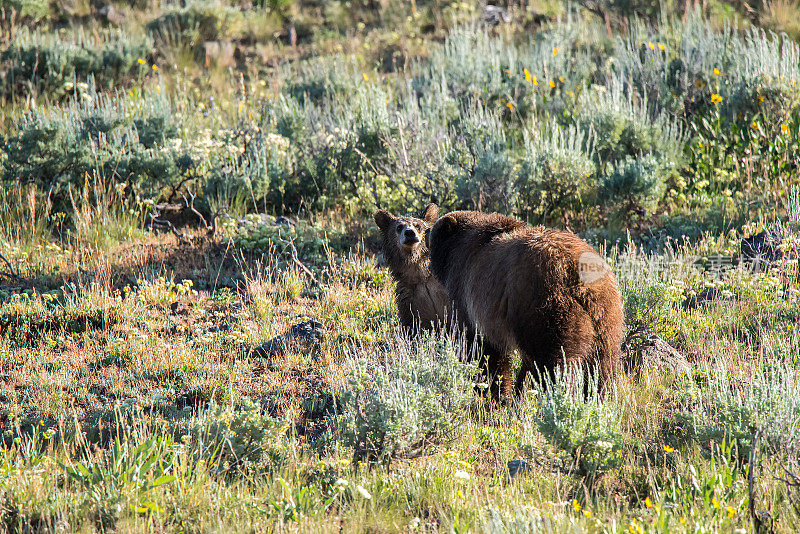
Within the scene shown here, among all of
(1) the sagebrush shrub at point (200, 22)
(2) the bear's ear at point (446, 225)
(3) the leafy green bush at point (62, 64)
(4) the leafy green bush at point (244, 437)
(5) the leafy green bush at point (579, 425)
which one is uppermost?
(1) the sagebrush shrub at point (200, 22)

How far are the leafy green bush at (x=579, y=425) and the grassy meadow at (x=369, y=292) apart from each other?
18 millimetres

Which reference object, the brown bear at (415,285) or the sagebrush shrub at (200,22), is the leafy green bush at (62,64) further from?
the brown bear at (415,285)

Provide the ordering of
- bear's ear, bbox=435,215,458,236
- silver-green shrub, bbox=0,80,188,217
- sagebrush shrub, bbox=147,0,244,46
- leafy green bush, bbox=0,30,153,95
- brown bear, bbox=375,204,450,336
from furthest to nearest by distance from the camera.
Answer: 1. sagebrush shrub, bbox=147,0,244,46
2. leafy green bush, bbox=0,30,153,95
3. silver-green shrub, bbox=0,80,188,217
4. brown bear, bbox=375,204,450,336
5. bear's ear, bbox=435,215,458,236

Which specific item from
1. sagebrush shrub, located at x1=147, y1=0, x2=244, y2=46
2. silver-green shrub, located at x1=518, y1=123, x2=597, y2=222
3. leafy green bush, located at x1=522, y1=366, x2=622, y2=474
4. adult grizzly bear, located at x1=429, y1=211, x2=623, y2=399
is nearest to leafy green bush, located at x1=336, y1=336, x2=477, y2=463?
adult grizzly bear, located at x1=429, y1=211, x2=623, y2=399

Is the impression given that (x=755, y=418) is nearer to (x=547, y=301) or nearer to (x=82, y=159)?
(x=547, y=301)

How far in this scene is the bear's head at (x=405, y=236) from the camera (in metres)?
6.02

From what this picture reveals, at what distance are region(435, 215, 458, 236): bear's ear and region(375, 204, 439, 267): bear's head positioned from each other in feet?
0.87

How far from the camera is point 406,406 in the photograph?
4434 mm

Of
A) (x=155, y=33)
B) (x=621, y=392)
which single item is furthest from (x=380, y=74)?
(x=621, y=392)

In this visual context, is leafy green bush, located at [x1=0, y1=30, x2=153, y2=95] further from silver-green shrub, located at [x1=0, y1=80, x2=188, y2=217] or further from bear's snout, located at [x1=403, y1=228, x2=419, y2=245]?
bear's snout, located at [x1=403, y1=228, x2=419, y2=245]

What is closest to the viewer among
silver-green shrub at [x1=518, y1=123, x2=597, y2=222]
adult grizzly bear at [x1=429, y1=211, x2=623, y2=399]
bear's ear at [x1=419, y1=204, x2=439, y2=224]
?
adult grizzly bear at [x1=429, y1=211, x2=623, y2=399]

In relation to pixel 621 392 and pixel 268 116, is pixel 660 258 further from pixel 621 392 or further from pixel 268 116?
pixel 268 116

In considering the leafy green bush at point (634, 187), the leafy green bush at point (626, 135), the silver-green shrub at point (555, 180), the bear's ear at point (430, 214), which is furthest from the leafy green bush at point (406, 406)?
the leafy green bush at point (626, 135)

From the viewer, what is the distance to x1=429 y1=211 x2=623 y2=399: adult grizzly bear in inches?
170
